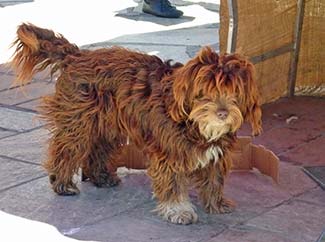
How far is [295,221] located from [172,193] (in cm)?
73

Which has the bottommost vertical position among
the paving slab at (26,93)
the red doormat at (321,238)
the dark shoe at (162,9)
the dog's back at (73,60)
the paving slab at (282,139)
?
the dark shoe at (162,9)

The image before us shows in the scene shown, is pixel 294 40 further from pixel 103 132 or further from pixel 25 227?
pixel 25 227

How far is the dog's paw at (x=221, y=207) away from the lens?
529cm

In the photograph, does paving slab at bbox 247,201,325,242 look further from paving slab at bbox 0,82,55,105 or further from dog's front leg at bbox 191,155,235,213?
paving slab at bbox 0,82,55,105

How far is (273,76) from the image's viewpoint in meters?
7.56

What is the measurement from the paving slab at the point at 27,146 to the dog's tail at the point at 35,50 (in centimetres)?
96

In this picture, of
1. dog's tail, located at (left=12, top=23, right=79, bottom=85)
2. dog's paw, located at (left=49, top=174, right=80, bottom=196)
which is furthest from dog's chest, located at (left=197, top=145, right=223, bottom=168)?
dog's tail, located at (left=12, top=23, right=79, bottom=85)

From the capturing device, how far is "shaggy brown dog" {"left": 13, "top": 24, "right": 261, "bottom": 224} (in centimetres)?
477

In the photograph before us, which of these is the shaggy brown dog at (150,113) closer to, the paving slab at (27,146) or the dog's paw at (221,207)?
the dog's paw at (221,207)

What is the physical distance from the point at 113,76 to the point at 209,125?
75 centimetres

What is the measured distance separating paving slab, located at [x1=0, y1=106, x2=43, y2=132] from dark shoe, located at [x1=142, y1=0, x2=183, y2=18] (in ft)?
14.6

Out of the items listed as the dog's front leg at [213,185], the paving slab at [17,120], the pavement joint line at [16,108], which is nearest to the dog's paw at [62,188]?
the dog's front leg at [213,185]

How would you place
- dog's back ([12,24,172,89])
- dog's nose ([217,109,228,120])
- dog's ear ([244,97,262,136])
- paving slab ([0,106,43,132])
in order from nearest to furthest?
dog's nose ([217,109,228,120]) → dog's ear ([244,97,262,136]) → dog's back ([12,24,172,89]) → paving slab ([0,106,43,132])

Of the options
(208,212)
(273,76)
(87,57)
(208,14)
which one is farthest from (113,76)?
(208,14)
